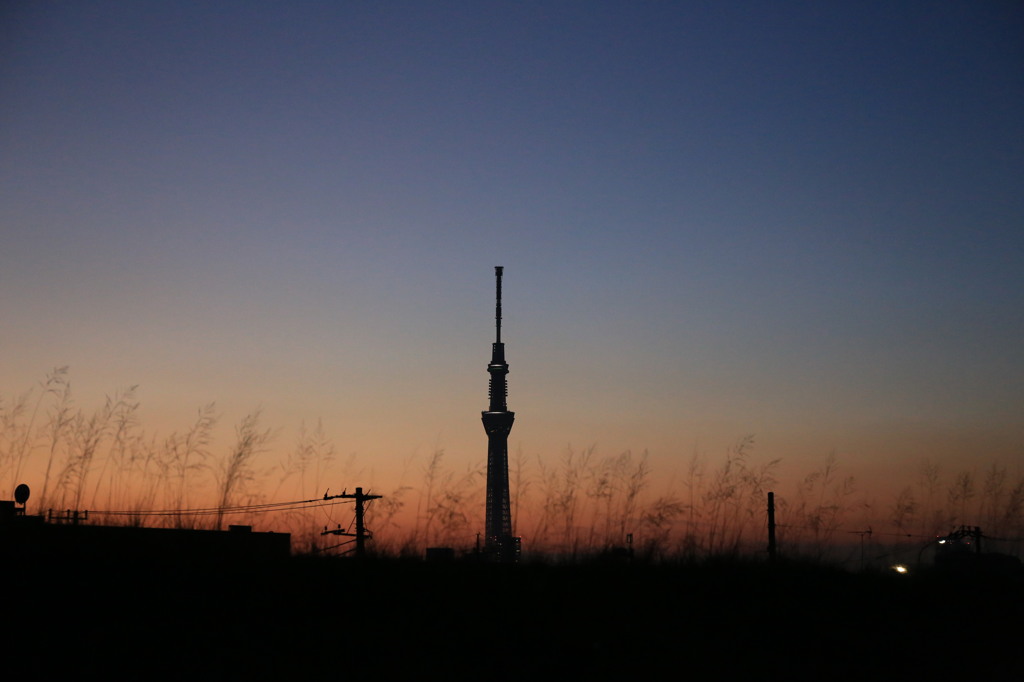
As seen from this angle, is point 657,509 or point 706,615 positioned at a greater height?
point 657,509

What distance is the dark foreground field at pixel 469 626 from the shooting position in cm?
790

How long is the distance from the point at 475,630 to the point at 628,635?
1.59m

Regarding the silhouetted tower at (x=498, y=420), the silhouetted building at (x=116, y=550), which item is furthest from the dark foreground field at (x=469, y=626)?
the silhouetted tower at (x=498, y=420)

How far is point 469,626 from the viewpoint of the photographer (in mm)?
9148

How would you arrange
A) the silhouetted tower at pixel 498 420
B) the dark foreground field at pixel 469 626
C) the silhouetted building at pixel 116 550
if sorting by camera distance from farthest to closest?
the silhouetted tower at pixel 498 420 → the silhouetted building at pixel 116 550 → the dark foreground field at pixel 469 626

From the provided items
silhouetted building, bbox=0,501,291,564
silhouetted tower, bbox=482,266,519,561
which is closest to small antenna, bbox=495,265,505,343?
silhouetted tower, bbox=482,266,519,561

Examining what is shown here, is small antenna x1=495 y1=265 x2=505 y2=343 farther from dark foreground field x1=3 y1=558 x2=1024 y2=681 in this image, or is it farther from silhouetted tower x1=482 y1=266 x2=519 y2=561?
dark foreground field x1=3 y1=558 x2=1024 y2=681

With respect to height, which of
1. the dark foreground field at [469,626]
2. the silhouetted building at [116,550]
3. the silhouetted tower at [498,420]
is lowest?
the dark foreground field at [469,626]

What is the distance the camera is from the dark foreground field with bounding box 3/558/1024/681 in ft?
25.9

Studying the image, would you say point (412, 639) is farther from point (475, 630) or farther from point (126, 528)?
point (126, 528)

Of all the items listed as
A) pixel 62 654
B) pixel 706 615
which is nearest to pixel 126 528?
pixel 62 654

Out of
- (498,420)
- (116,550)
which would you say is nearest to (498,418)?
(498,420)

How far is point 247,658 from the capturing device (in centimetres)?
783

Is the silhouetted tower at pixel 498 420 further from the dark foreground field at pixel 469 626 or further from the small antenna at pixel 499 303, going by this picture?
the dark foreground field at pixel 469 626
